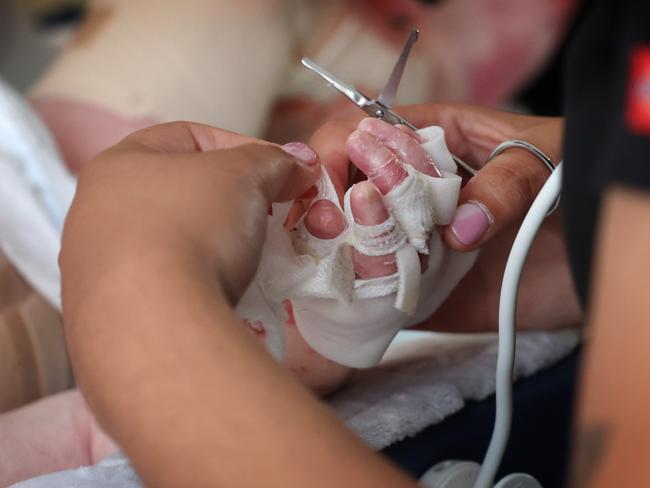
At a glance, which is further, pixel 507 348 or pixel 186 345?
pixel 507 348

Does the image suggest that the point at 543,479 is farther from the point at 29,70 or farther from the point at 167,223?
the point at 29,70

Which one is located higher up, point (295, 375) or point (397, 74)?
point (397, 74)

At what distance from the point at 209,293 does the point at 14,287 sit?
0.54 meters

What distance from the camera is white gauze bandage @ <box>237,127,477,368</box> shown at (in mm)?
481

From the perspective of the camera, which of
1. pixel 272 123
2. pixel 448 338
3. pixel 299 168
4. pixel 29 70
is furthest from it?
pixel 29 70

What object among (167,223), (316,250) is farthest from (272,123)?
(167,223)

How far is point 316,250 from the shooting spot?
1.64 ft

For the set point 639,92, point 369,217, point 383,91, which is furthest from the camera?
point 383,91

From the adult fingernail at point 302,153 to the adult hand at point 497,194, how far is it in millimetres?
51

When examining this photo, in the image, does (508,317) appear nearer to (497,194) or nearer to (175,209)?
(497,194)

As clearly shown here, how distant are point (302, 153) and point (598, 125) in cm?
20

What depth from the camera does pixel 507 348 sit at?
1.71 feet

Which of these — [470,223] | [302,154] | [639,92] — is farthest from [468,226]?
[639,92]

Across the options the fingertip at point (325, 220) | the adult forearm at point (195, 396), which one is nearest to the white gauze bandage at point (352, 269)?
the fingertip at point (325, 220)
